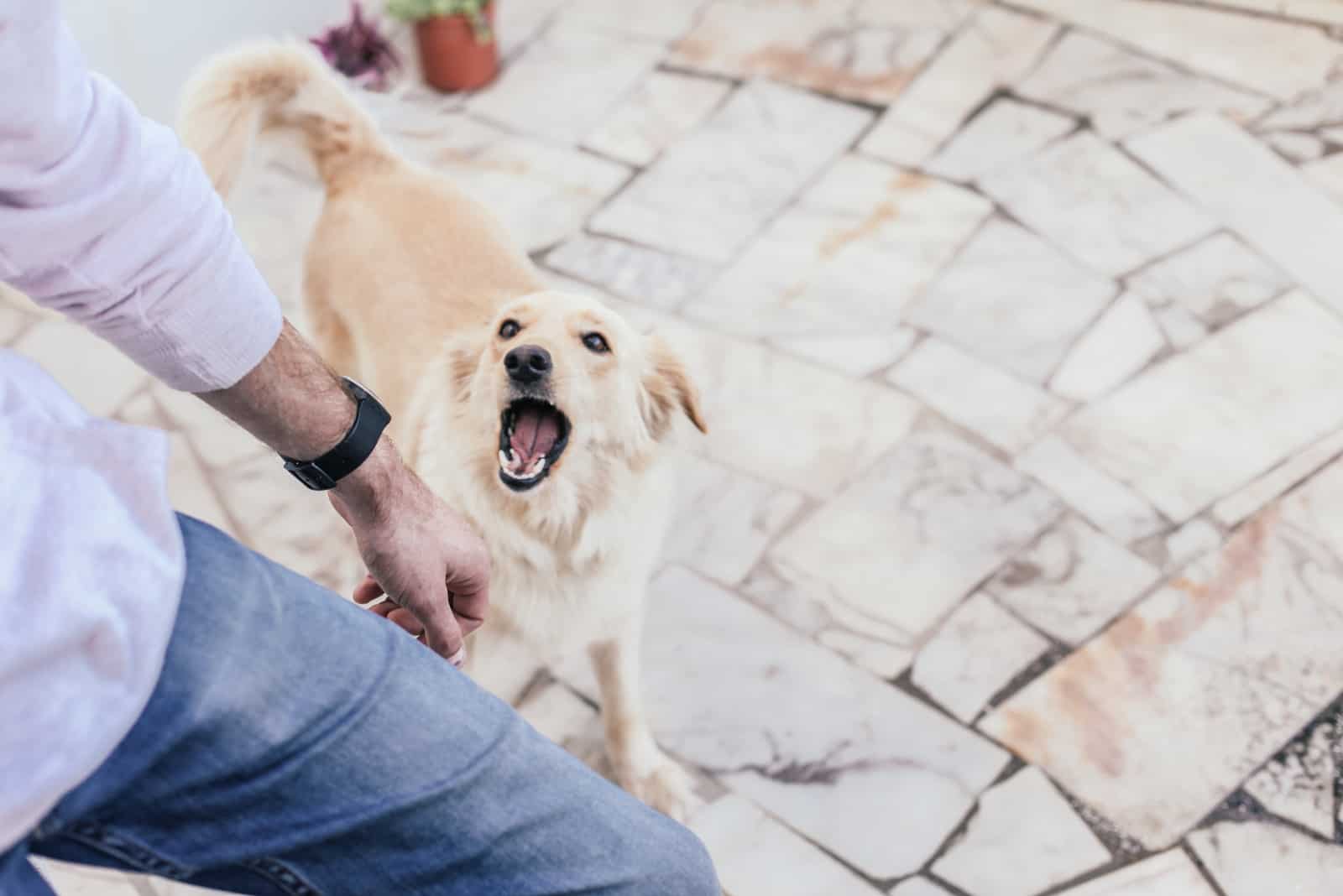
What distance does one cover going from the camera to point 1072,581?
87.3 inches

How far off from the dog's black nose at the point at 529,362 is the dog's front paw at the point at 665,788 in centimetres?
68

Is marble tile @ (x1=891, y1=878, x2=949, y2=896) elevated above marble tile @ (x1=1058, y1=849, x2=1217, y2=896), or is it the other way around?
marble tile @ (x1=1058, y1=849, x2=1217, y2=896)

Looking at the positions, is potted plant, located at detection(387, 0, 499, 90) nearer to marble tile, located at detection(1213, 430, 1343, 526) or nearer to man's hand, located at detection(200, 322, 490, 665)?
marble tile, located at detection(1213, 430, 1343, 526)

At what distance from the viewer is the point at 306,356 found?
107 cm

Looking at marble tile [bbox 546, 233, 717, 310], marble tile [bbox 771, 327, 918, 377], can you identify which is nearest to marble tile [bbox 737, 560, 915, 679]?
marble tile [bbox 771, 327, 918, 377]

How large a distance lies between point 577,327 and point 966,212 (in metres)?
1.51

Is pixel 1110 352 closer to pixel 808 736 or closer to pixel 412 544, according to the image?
pixel 808 736

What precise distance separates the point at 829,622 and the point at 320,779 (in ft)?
4.58

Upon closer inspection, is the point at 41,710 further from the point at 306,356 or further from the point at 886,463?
the point at 886,463

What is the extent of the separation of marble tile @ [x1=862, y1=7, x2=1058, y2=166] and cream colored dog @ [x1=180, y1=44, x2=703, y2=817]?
4.44 feet

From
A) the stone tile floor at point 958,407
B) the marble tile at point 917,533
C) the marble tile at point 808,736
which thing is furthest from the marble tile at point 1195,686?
the marble tile at point 917,533

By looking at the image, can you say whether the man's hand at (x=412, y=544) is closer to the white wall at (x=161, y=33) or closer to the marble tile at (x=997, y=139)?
the marble tile at (x=997, y=139)

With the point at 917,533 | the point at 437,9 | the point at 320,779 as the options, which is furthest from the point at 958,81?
the point at 320,779

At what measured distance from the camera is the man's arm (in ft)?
2.75
